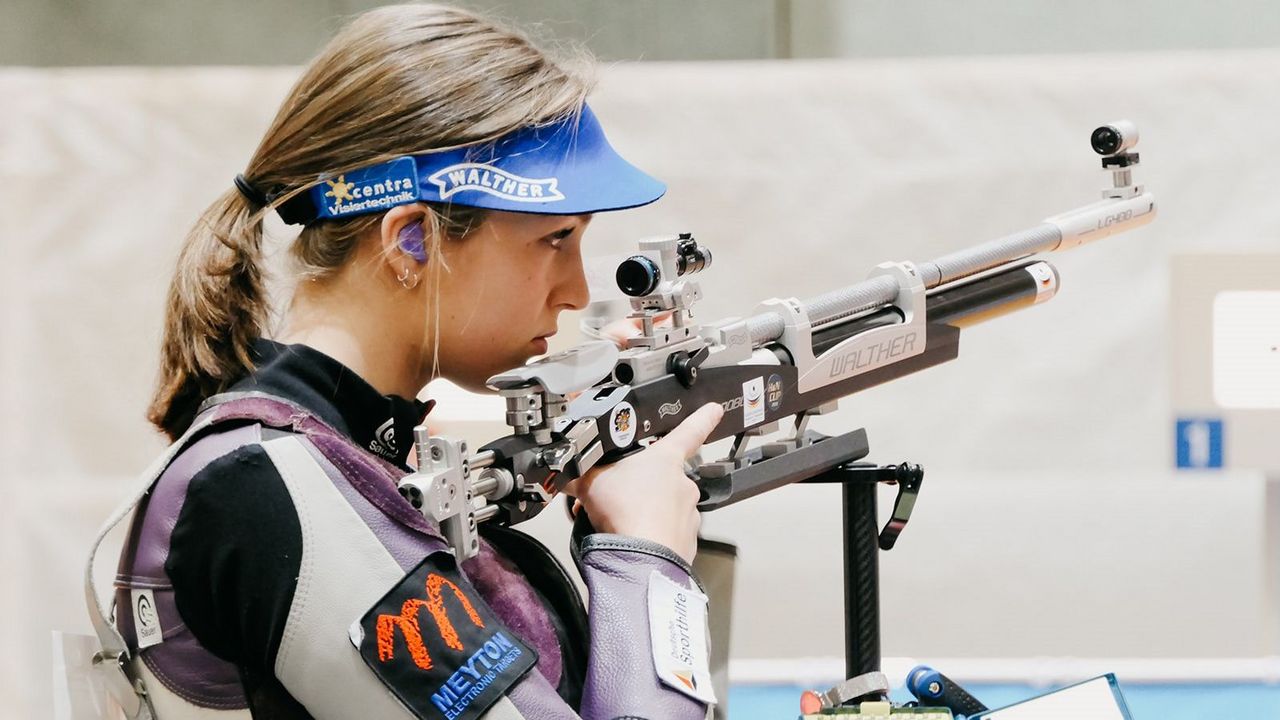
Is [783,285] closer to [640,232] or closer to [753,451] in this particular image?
[640,232]

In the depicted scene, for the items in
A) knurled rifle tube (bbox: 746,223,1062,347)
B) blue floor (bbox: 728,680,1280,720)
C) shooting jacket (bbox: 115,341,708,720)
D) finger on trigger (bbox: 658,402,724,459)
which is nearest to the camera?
shooting jacket (bbox: 115,341,708,720)

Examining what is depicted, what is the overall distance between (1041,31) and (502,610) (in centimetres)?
158

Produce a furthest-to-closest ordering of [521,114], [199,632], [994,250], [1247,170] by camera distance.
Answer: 1. [1247,170]
2. [994,250]
3. [521,114]
4. [199,632]

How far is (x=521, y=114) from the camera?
2.93 ft

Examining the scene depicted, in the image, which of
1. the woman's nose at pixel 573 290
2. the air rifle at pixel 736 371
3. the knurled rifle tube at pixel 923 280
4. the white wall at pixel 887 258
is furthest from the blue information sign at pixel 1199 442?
the woman's nose at pixel 573 290

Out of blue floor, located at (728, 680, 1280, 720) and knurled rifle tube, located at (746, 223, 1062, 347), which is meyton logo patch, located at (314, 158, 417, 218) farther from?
blue floor, located at (728, 680, 1280, 720)

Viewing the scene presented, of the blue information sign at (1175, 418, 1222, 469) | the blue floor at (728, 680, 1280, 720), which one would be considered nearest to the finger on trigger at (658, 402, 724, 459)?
the blue floor at (728, 680, 1280, 720)

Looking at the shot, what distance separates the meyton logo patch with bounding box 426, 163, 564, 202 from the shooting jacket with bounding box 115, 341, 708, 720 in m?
0.15

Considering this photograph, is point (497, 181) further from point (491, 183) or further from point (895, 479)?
point (895, 479)

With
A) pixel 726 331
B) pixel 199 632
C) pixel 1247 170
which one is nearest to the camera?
pixel 199 632

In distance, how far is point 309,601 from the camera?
755 mm

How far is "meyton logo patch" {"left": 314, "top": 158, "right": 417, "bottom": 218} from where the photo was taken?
87cm

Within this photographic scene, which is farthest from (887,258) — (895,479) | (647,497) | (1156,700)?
(647,497)

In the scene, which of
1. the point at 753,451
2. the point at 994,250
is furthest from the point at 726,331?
the point at 994,250
